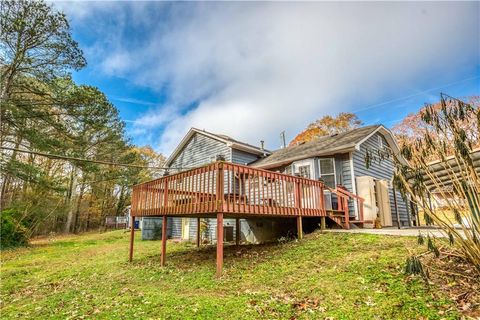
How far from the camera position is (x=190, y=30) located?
11.5 m

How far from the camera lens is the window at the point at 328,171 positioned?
11.4 m

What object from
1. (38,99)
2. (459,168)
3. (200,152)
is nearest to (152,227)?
(200,152)

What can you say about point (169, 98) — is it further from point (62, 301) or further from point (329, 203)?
point (62, 301)

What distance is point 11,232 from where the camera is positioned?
14.0 metres

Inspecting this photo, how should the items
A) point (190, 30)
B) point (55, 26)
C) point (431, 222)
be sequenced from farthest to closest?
point (55, 26), point (190, 30), point (431, 222)

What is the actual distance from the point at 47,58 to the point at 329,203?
584 inches

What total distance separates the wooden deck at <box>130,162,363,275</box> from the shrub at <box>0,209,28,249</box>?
9239mm

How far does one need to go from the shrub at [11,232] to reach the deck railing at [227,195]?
924 centimetres

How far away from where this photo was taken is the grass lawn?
3.78m

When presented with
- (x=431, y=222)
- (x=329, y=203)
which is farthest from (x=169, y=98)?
(x=431, y=222)

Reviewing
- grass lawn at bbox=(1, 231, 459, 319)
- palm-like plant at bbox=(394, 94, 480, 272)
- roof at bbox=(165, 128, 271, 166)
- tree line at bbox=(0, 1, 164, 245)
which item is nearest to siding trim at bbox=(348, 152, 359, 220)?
grass lawn at bbox=(1, 231, 459, 319)

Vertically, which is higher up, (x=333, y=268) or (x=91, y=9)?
(x=91, y=9)

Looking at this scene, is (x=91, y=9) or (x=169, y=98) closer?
(x=91, y=9)

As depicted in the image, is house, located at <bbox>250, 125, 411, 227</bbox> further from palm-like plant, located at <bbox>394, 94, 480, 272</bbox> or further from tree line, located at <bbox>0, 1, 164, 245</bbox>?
tree line, located at <bbox>0, 1, 164, 245</bbox>
